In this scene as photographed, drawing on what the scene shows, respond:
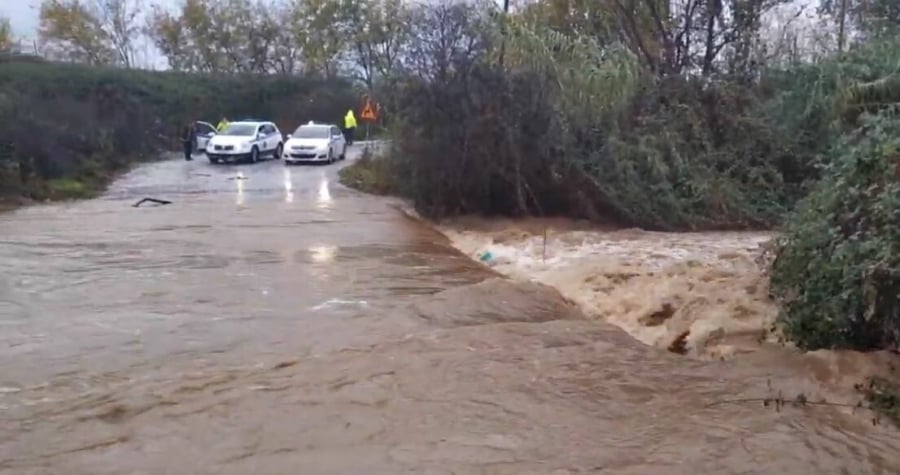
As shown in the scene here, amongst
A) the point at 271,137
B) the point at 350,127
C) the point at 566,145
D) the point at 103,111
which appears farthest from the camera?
the point at 350,127

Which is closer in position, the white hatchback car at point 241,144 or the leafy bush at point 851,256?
the leafy bush at point 851,256

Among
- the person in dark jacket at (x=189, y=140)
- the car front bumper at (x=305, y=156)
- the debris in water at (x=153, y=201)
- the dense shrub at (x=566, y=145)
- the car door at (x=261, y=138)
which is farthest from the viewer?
the person in dark jacket at (x=189, y=140)

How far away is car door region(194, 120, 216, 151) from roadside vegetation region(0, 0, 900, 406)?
30.4ft

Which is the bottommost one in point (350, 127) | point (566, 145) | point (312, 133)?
point (312, 133)

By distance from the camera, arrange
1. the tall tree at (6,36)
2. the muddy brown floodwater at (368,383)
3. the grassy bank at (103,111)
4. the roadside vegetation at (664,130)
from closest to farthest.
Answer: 1. the muddy brown floodwater at (368,383)
2. the roadside vegetation at (664,130)
3. the grassy bank at (103,111)
4. the tall tree at (6,36)

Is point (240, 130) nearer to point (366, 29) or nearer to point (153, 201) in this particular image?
point (153, 201)

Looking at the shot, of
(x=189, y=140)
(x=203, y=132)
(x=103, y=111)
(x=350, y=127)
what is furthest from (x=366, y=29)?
(x=103, y=111)

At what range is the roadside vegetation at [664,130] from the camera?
29.7 ft

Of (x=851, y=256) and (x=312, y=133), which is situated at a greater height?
(x=312, y=133)

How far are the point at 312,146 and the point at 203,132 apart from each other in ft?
29.7

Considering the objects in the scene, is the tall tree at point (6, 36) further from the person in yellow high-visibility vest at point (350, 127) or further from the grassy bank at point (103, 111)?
the person in yellow high-visibility vest at point (350, 127)

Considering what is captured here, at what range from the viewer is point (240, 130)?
35.3m

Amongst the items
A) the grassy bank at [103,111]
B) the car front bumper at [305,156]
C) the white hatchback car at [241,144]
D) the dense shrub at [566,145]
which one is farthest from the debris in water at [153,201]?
the car front bumper at [305,156]

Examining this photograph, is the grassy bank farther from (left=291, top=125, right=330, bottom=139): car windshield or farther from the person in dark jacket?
(left=291, top=125, right=330, bottom=139): car windshield
